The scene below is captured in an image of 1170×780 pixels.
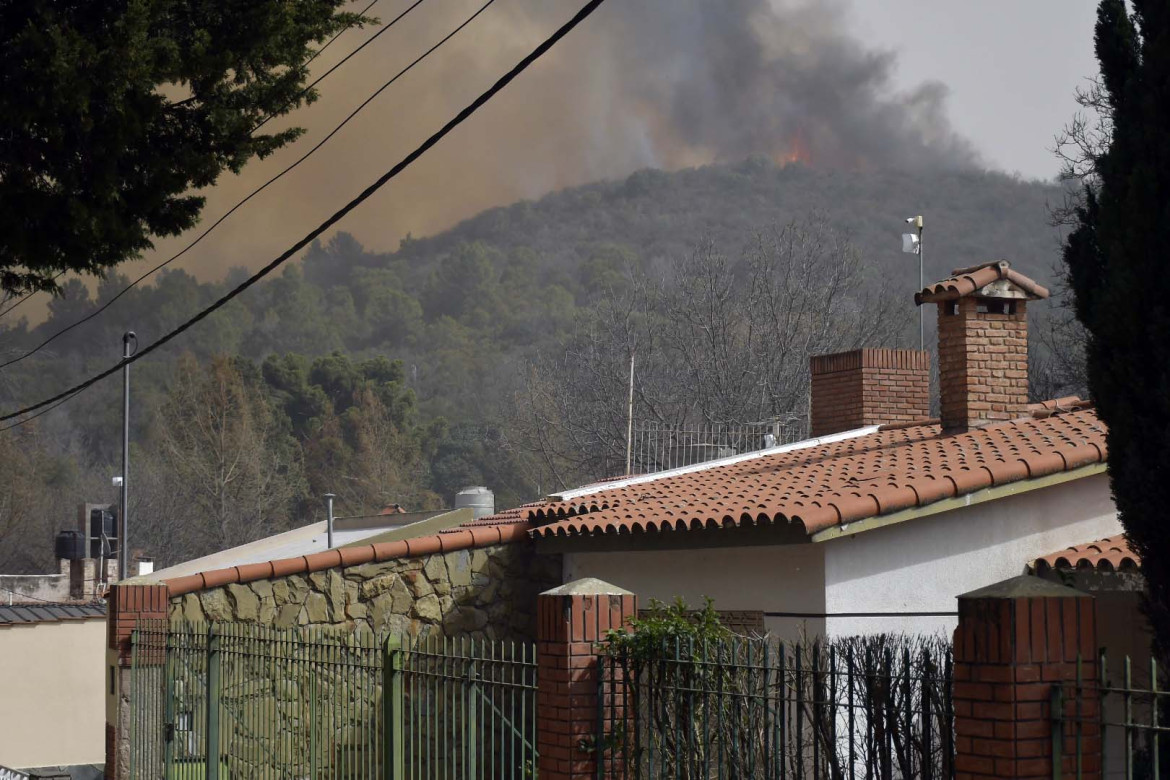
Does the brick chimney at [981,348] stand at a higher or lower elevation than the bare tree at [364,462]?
lower

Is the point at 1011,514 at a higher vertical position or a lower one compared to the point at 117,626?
higher

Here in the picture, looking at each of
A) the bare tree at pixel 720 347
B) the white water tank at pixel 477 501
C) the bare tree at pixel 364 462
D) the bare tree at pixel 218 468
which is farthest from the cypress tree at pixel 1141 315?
the bare tree at pixel 364 462

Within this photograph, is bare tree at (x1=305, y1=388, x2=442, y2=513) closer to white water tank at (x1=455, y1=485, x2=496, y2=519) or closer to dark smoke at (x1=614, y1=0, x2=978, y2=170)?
white water tank at (x1=455, y1=485, x2=496, y2=519)

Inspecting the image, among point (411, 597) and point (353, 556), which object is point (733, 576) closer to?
point (411, 597)

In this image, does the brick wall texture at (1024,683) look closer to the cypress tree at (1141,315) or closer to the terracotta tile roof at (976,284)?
the cypress tree at (1141,315)

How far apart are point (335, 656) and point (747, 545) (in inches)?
142

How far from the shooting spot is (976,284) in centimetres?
1483

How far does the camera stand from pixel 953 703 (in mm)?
5535

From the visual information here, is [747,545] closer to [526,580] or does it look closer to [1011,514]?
[1011,514]

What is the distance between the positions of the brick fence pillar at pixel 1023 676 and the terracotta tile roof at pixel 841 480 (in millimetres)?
5293

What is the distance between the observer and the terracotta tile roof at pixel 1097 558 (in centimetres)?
1042

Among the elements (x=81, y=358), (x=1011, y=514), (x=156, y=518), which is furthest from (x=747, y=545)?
(x=81, y=358)

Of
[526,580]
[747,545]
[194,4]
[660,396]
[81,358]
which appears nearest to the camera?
[194,4]

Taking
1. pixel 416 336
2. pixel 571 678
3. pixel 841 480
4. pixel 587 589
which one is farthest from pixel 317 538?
pixel 416 336
